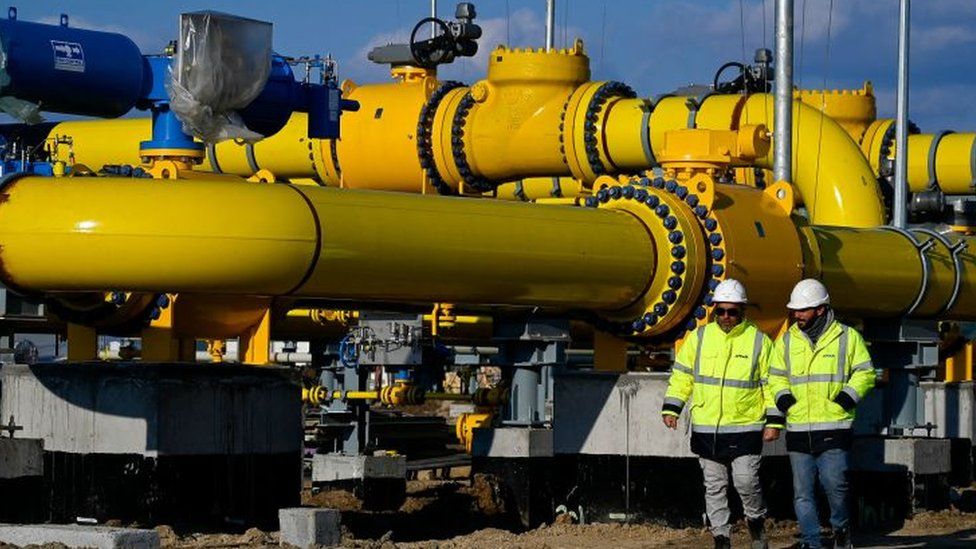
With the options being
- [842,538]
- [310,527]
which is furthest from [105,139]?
[842,538]

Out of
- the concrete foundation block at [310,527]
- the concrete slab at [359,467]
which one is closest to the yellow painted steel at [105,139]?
the concrete slab at [359,467]

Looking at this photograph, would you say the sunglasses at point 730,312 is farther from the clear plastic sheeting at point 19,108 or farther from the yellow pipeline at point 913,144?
the yellow pipeline at point 913,144

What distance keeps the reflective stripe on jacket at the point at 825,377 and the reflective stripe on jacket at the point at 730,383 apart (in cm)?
12

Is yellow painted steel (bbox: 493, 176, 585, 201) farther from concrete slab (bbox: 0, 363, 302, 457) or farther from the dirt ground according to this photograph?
concrete slab (bbox: 0, 363, 302, 457)

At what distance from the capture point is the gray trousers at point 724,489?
47.9ft

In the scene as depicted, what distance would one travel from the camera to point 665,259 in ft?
58.3

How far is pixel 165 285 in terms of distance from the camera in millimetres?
14984

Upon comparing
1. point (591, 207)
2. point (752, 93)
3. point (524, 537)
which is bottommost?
point (524, 537)

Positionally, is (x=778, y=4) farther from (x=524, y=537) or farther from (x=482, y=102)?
(x=524, y=537)

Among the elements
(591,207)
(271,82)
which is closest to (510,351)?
(591,207)

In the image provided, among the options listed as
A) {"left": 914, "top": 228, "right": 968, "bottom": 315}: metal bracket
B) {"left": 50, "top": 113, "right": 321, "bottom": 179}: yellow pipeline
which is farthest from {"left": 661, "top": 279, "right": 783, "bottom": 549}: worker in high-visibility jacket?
{"left": 50, "top": 113, "right": 321, "bottom": 179}: yellow pipeline

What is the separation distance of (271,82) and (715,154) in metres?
3.81

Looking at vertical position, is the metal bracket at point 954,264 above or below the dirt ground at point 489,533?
above

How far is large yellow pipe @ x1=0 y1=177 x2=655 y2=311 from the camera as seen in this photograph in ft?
48.3
